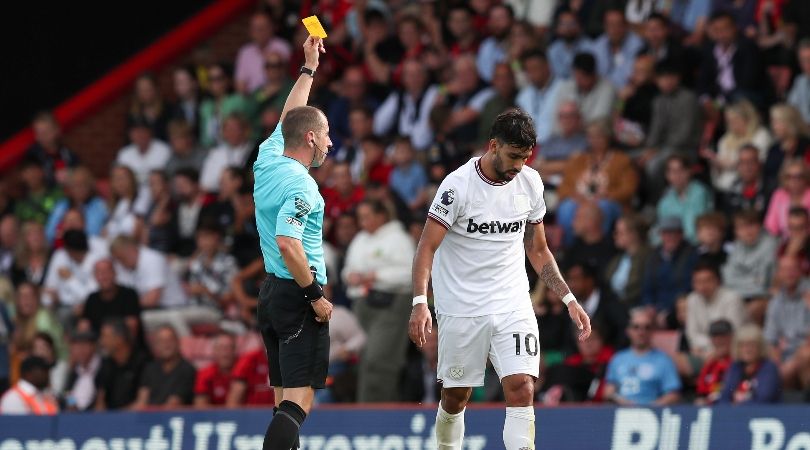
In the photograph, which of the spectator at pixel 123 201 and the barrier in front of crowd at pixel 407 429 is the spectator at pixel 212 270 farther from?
the barrier in front of crowd at pixel 407 429

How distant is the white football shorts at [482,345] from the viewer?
32.2 ft

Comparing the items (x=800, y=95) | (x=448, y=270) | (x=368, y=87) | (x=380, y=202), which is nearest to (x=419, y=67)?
(x=368, y=87)

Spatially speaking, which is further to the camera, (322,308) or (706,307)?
(706,307)

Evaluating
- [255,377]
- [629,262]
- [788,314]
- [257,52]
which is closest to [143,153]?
[257,52]

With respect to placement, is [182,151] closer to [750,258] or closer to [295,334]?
[750,258]

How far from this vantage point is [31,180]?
795 inches

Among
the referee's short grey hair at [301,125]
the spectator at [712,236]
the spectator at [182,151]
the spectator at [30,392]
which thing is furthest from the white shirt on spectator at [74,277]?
the referee's short grey hair at [301,125]

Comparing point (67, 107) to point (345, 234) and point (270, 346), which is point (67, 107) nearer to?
point (345, 234)

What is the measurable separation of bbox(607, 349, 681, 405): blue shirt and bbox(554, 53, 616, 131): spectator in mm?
3487

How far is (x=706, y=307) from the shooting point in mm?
14641

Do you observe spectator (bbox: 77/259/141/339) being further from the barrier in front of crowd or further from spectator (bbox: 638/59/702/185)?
spectator (bbox: 638/59/702/185)

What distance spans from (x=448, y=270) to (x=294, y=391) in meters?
1.14

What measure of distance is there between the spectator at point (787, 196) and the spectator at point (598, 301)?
150 cm

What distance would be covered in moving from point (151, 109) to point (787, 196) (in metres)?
8.63
